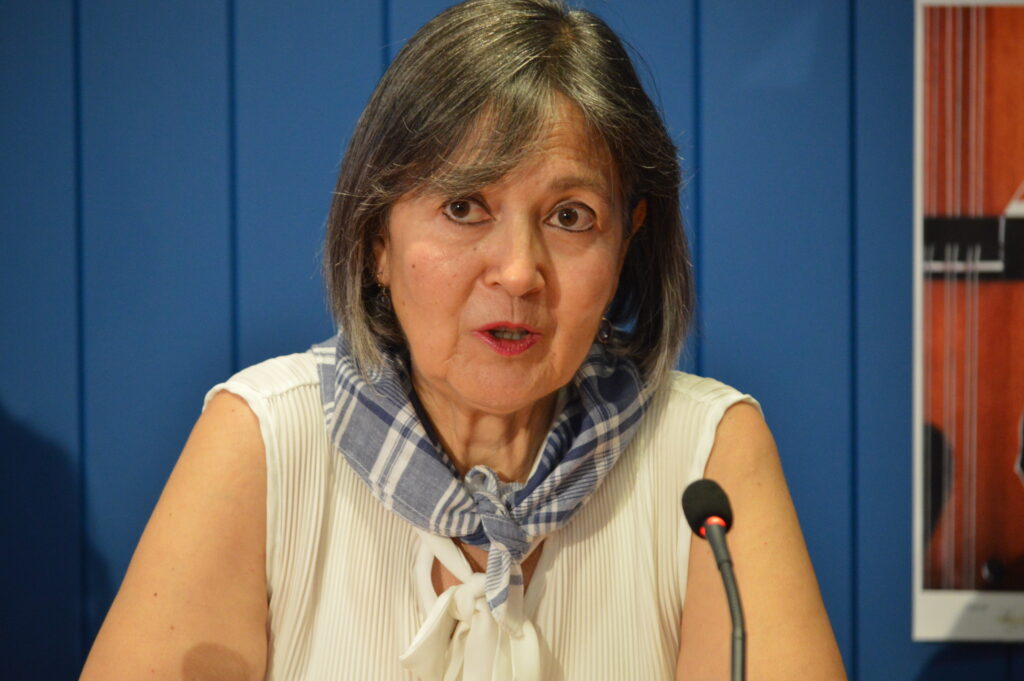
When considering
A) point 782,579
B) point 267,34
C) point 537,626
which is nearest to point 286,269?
point 267,34

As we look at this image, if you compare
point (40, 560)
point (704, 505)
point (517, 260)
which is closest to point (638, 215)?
point (517, 260)

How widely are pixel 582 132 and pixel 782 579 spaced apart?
572mm

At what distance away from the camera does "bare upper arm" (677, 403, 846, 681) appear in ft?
3.77

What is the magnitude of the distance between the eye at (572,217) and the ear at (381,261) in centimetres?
22

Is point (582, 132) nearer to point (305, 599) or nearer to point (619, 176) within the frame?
point (619, 176)

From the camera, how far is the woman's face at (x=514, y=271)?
3.69 feet

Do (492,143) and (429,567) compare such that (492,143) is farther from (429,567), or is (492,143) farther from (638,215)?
(429,567)

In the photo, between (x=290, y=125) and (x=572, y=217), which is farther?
(x=290, y=125)

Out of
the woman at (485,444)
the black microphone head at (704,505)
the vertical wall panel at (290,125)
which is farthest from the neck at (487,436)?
the black microphone head at (704,505)

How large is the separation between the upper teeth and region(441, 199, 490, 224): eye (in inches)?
5.1

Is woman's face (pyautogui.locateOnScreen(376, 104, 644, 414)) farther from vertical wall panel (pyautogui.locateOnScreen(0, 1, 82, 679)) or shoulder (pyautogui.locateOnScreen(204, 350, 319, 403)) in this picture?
vertical wall panel (pyautogui.locateOnScreen(0, 1, 82, 679))

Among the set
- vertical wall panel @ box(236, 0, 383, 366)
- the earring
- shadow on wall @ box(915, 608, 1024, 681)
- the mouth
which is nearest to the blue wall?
vertical wall panel @ box(236, 0, 383, 366)

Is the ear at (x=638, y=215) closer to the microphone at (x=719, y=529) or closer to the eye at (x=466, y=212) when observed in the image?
the eye at (x=466, y=212)

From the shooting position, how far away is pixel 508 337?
1.16 metres
